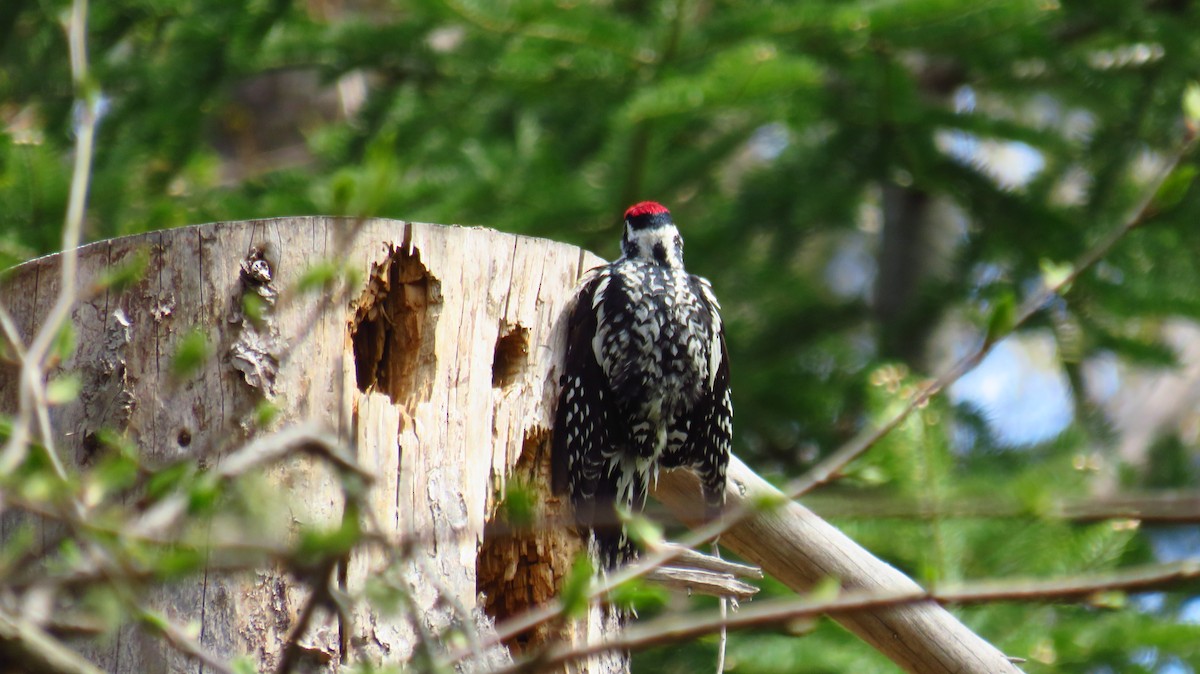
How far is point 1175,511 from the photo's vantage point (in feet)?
3.08

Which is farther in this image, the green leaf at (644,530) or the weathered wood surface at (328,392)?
the weathered wood surface at (328,392)

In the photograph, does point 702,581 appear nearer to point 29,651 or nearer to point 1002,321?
point 1002,321

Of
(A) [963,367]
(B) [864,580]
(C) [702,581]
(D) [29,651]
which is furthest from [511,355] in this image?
(D) [29,651]

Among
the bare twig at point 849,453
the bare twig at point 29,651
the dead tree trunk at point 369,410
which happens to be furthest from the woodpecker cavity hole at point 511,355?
the bare twig at point 29,651

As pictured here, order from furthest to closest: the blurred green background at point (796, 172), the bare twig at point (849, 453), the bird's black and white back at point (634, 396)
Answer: the blurred green background at point (796, 172), the bird's black and white back at point (634, 396), the bare twig at point (849, 453)

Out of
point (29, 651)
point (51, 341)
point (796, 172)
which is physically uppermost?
point (796, 172)

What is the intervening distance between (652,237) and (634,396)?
0.62 m

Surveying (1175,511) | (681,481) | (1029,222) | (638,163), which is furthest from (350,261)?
(1029,222)

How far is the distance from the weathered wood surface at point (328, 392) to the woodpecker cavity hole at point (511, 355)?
26 mm

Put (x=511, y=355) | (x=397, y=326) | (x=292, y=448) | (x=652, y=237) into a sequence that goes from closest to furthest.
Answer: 1. (x=292, y=448)
2. (x=397, y=326)
3. (x=511, y=355)
4. (x=652, y=237)

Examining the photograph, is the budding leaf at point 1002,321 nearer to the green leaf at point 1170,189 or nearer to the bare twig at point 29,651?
the green leaf at point 1170,189

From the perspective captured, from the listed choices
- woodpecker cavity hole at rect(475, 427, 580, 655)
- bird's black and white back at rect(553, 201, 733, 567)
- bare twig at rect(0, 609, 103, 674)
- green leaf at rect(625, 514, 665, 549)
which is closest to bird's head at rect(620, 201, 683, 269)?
bird's black and white back at rect(553, 201, 733, 567)

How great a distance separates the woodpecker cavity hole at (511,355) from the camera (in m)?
2.55

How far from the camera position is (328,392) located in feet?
7.22
